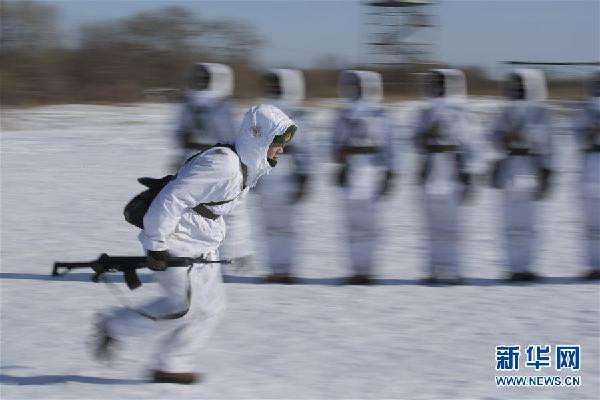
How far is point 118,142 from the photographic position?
20547 millimetres

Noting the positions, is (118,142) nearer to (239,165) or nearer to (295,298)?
(295,298)

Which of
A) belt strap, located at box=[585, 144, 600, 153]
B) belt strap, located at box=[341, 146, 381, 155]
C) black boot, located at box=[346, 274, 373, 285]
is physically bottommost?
black boot, located at box=[346, 274, 373, 285]

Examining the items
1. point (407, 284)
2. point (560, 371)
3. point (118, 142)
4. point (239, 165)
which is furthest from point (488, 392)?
point (118, 142)

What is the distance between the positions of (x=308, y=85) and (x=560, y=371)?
28.2 m

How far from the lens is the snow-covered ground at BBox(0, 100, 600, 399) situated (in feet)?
19.6

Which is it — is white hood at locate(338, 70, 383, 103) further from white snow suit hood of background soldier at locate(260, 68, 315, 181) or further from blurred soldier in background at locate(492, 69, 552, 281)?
blurred soldier in background at locate(492, 69, 552, 281)

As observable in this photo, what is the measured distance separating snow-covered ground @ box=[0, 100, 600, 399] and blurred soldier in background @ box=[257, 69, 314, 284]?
0.30 m

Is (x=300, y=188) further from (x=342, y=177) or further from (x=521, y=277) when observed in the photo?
(x=521, y=277)

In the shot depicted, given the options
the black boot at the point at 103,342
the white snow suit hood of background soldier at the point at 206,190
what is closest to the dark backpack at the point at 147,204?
the white snow suit hood of background soldier at the point at 206,190

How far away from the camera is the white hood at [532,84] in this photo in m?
8.28

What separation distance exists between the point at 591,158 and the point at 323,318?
2.82m

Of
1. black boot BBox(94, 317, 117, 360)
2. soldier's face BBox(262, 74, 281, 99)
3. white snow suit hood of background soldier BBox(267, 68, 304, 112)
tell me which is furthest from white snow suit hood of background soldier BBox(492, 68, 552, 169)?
black boot BBox(94, 317, 117, 360)

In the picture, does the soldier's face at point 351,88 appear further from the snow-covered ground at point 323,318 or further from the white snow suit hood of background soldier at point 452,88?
the snow-covered ground at point 323,318

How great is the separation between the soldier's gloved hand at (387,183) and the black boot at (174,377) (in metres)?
3.17
